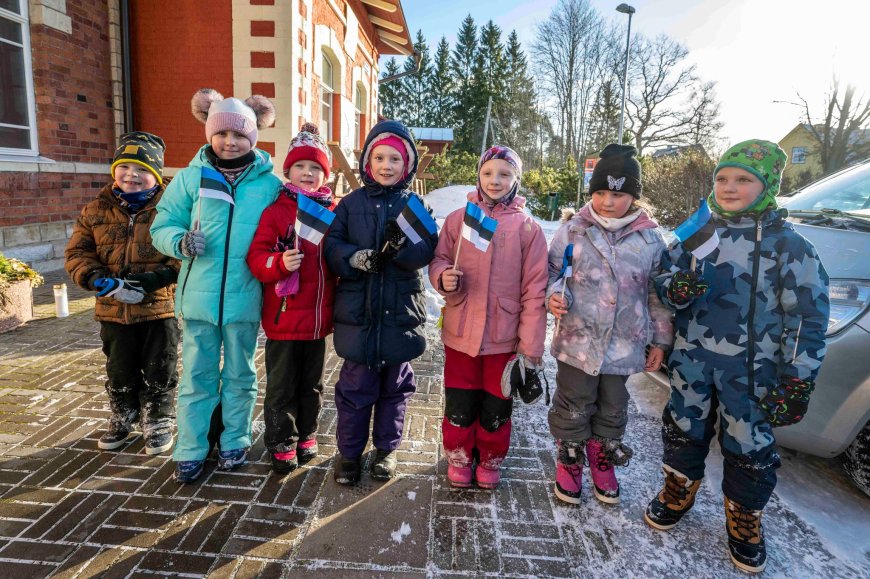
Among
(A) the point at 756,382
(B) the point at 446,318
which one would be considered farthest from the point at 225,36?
(A) the point at 756,382

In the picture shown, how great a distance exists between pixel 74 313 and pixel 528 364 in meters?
5.32

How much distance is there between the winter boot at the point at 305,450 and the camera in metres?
2.82

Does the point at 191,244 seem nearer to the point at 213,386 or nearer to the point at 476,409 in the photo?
the point at 213,386

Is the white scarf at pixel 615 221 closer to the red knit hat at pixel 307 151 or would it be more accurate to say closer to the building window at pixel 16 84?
the red knit hat at pixel 307 151

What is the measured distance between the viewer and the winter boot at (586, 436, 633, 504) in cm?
258

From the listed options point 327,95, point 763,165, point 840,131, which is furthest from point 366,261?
point 840,131

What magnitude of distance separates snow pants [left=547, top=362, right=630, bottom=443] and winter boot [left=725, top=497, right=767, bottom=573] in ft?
1.97

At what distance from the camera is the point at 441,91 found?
52.7 m

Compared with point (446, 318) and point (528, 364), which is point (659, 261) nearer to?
point (528, 364)

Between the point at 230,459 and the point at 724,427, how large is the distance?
255 centimetres

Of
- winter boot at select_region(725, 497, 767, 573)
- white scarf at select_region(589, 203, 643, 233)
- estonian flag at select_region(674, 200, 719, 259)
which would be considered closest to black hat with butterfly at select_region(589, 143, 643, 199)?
white scarf at select_region(589, 203, 643, 233)

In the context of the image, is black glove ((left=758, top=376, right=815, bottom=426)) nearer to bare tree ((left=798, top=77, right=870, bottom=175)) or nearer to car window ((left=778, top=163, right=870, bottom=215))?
car window ((left=778, top=163, right=870, bottom=215))

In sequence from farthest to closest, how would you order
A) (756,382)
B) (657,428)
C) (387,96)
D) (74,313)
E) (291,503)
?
(387,96)
(74,313)
(657,428)
(291,503)
(756,382)

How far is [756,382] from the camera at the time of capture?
7.05ft
